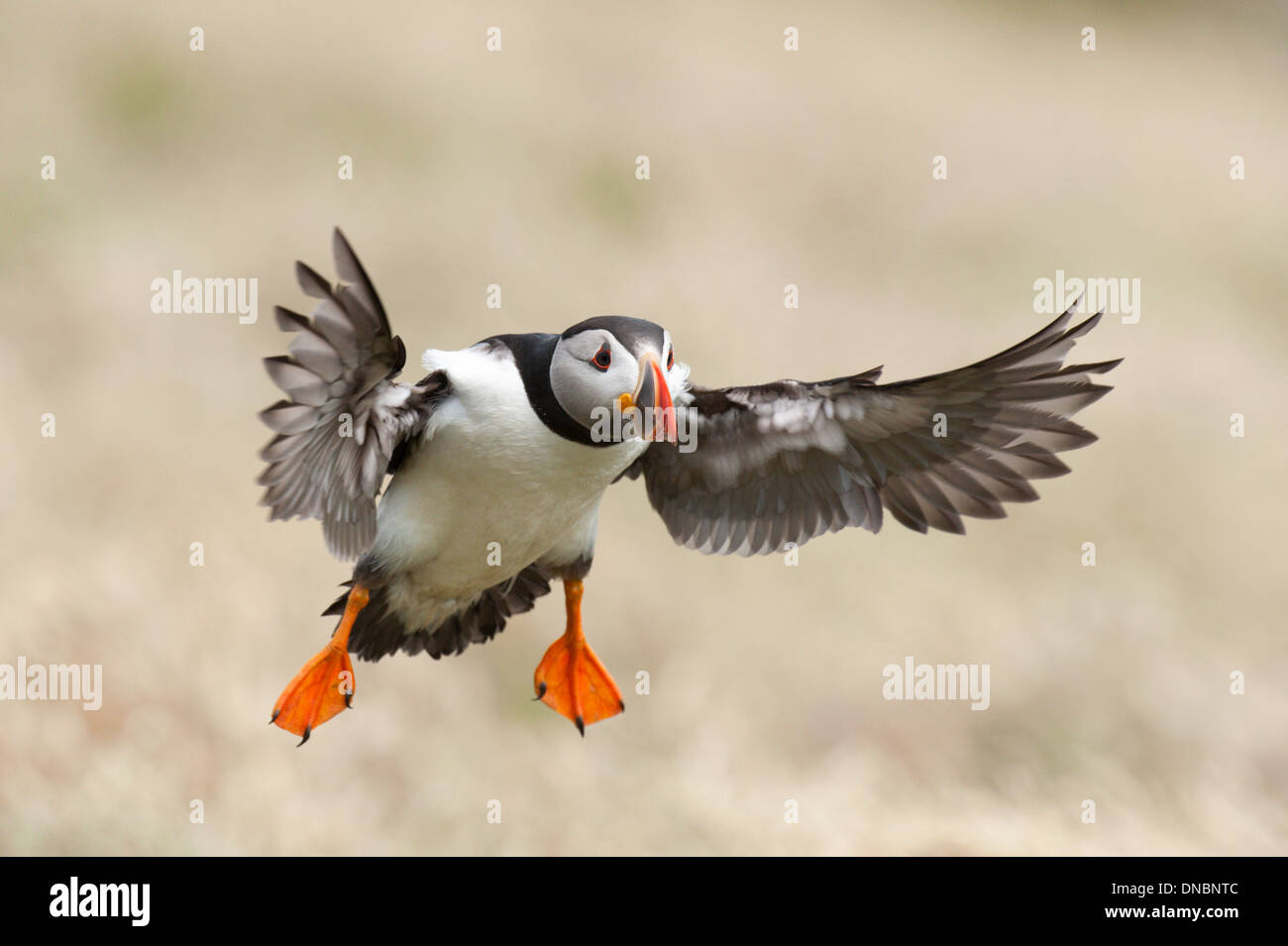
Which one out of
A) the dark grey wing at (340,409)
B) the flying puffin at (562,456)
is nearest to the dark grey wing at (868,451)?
the flying puffin at (562,456)

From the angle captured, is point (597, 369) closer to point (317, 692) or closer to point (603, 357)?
point (603, 357)

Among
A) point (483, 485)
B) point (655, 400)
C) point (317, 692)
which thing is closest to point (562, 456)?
point (483, 485)

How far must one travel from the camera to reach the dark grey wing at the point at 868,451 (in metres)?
5.04

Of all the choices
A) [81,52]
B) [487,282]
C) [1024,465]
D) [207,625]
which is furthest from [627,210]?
[1024,465]

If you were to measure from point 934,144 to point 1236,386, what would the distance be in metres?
4.95

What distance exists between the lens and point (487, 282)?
42.5 ft

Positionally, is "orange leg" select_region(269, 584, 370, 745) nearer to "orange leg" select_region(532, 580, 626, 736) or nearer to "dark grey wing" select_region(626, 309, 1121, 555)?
"orange leg" select_region(532, 580, 626, 736)

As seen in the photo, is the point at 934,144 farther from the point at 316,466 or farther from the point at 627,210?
the point at 316,466

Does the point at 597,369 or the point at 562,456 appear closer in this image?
the point at 597,369

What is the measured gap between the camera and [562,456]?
462 cm

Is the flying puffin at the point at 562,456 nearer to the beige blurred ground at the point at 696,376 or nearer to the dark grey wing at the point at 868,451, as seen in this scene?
the dark grey wing at the point at 868,451

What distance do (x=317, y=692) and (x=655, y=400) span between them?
179cm

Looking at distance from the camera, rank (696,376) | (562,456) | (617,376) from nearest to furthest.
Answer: (617,376)
(562,456)
(696,376)

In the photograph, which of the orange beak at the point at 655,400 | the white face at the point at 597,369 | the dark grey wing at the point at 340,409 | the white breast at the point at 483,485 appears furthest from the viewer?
the white breast at the point at 483,485
